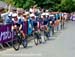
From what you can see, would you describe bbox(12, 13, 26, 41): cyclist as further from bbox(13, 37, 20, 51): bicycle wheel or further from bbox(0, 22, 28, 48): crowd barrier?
bbox(13, 37, 20, 51): bicycle wheel

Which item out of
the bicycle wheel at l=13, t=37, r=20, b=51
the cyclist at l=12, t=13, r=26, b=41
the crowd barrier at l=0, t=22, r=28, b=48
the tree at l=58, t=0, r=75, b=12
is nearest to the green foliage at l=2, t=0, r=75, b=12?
the tree at l=58, t=0, r=75, b=12

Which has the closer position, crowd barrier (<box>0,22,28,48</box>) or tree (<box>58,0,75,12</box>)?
crowd barrier (<box>0,22,28,48</box>)

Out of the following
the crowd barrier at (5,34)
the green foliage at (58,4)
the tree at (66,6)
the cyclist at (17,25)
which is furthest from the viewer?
the tree at (66,6)

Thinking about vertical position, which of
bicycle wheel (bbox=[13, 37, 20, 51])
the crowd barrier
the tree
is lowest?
the tree

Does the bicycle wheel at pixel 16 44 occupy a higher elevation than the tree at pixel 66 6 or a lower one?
higher

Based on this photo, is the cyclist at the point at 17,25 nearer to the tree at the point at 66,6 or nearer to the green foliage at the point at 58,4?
the green foliage at the point at 58,4

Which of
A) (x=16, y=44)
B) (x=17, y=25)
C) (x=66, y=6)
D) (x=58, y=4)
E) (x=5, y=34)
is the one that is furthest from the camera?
(x=66, y=6)

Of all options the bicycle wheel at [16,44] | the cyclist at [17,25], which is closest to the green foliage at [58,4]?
the cyclist at [17,25]

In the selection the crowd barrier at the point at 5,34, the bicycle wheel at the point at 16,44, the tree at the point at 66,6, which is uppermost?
the crowd barrier at the point at 5,34

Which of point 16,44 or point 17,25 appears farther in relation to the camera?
point 17,25

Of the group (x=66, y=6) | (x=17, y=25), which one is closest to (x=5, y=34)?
(x=17, y=25)

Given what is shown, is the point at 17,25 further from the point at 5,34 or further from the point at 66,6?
the point at 66,6

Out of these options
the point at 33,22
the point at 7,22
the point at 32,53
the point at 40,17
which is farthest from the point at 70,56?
the point at 40,17

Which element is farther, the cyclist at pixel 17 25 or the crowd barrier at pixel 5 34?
the cyclist at pixel 17 25
